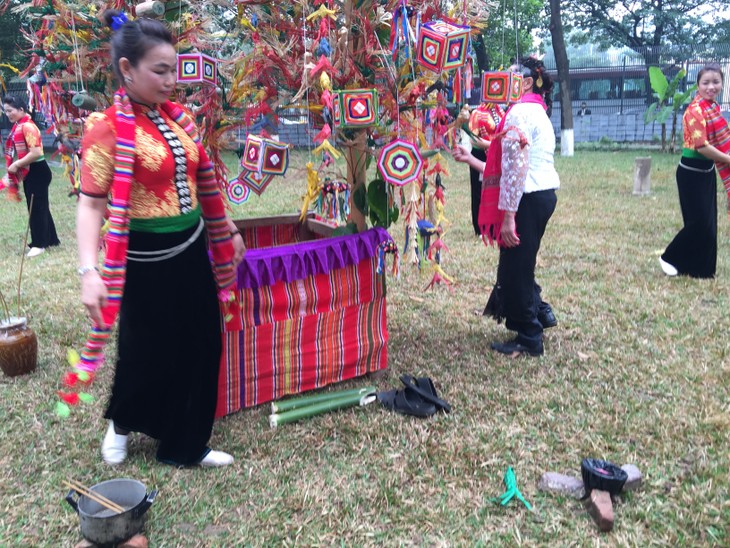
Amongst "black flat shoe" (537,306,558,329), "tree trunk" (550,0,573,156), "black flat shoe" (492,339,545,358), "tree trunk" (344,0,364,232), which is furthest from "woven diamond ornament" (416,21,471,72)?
"tree trunk" (550,0,573,156)

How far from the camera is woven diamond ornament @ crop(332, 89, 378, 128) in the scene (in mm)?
2625

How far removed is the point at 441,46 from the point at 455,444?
5.56 ft

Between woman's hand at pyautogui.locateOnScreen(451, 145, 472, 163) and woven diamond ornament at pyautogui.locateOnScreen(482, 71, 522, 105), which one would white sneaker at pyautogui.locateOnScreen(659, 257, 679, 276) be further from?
woven diamond ornament at pyautogui.locateOnScreen(482, 71, 522, 105)

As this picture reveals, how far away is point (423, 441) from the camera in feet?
9.06

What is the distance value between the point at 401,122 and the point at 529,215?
0.91m

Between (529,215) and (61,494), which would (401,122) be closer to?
(529,215)

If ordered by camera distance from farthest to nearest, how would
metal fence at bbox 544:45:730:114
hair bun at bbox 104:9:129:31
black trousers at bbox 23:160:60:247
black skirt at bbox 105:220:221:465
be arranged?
metal fence at bbox 544:45:730:114 < black trousers at bbox 23:160:60:247 < black skirt at bbox 105:220:221:465 < hair bun at bbox 104:9:129:31

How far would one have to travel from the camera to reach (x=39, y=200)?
265 inches

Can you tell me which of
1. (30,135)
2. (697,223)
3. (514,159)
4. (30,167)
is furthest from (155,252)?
(30,167)

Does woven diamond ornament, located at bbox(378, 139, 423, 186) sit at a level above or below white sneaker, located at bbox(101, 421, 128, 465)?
above

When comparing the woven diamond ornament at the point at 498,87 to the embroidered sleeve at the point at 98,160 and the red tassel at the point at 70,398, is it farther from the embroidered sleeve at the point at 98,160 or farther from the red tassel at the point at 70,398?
the red tassel at the point at 70,398

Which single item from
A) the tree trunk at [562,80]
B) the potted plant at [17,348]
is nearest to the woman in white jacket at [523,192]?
the potted plant at [17,348]

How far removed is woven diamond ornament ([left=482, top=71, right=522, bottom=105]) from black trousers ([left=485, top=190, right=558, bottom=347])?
632mm

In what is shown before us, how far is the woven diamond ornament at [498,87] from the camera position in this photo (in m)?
2.92
